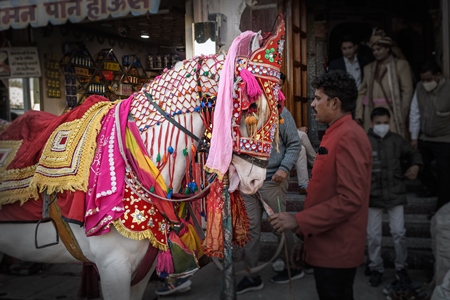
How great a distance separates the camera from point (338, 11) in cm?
762

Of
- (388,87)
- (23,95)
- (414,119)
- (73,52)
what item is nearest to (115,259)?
(414,119)

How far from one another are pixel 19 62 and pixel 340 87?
5.84 metres

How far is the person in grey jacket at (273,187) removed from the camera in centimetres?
375

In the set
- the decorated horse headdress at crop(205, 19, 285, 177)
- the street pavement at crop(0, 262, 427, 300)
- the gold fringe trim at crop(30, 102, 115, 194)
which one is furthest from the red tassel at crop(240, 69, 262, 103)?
the street pavement at crop(0, 262, 427, 300)

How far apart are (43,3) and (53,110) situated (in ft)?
8.29

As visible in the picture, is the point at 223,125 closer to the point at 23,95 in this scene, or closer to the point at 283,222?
the point at 283,222

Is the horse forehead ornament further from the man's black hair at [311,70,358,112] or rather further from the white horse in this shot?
the man's black hair at [311,70,358,112]

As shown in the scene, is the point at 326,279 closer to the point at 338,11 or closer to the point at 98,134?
the point at 98,134

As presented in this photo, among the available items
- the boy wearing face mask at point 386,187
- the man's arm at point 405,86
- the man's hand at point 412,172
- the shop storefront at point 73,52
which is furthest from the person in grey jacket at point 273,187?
the shop storefront at point 73,52

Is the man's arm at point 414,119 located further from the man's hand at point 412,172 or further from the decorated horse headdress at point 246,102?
the decorated horse headdress at point 246,102

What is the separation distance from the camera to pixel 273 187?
386 centimetres

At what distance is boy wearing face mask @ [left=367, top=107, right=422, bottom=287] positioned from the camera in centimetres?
397

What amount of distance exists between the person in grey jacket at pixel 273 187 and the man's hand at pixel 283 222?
1537 millimetres

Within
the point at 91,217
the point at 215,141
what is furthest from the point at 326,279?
the point at 91,217
